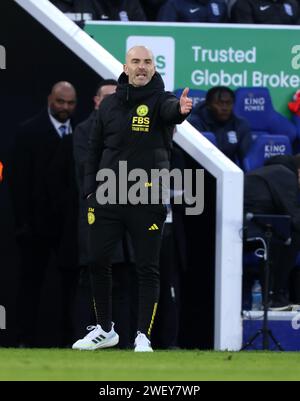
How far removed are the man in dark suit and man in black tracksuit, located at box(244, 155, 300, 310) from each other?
5.52 ft

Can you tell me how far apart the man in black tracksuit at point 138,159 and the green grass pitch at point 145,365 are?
521 mm

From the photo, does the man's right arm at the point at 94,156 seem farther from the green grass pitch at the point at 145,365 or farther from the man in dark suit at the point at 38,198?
the man in dark suit at the point at 38,198

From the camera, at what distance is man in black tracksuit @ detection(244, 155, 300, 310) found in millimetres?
13578

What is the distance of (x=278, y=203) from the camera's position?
44.6ft

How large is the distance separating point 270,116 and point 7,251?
374 cm

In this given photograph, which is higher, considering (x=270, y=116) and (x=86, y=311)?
(x=270, y=116)

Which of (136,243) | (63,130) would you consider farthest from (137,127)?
(63,130)

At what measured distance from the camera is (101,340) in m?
11.3

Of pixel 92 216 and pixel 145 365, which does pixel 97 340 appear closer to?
pixel 92 216

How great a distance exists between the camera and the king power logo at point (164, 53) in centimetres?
1577

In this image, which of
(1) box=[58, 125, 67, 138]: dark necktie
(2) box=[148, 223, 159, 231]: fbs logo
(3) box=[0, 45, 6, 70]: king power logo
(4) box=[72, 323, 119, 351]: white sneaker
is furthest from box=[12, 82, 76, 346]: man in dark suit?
(2) box=[148, 223, 159, 231]: fbs logo

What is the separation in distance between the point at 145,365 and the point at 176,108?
6.30ft
